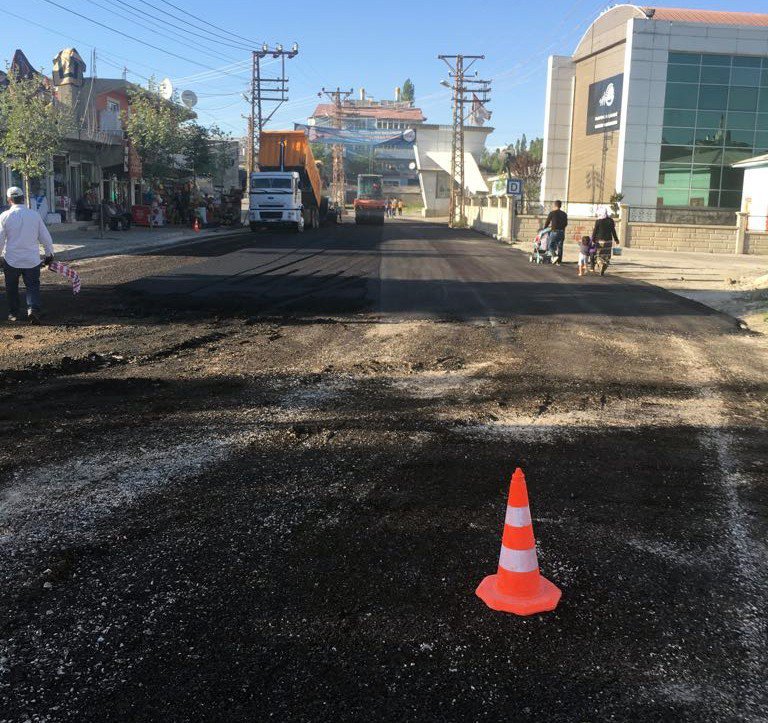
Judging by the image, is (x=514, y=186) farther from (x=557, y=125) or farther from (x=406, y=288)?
(x=557, y=125)

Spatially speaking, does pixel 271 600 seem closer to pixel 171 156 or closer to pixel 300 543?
pixel 300 543

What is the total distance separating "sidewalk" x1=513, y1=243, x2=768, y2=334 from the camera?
1415 cm

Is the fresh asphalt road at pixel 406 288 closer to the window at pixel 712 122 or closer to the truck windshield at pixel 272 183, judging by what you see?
the truck windshield at pixel 272 183

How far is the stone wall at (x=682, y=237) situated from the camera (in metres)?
31.3

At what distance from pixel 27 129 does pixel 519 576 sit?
81.9ft

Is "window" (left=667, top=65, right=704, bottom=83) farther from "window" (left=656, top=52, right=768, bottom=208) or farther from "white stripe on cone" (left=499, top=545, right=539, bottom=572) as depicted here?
"white stripe on cone" (left=499, top=545, right=539, bottom=572)

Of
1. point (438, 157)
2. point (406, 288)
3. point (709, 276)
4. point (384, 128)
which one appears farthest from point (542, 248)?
point (384, 128)

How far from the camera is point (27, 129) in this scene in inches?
933

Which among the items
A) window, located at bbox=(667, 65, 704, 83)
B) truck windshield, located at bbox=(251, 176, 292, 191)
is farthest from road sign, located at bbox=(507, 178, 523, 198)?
window, located at bbox=(667, 65, 704, 83)

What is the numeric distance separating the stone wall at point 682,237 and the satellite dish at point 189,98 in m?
30.8

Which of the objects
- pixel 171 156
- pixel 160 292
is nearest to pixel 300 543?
pixel 160 292

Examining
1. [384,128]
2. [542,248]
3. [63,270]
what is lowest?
[63,270]

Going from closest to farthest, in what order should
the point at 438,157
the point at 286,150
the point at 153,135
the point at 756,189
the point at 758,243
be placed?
the point at 758,243 → the point at 153,135 → the point at 756,189 → the point at 286,150 → the point at 438,157

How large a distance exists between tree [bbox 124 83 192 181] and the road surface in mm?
29165
